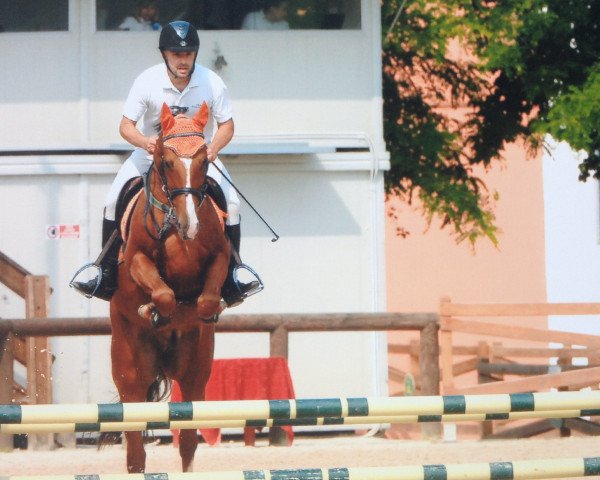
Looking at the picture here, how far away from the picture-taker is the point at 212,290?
7.72 metres

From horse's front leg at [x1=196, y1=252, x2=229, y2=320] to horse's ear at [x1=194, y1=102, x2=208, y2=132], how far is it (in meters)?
0.79

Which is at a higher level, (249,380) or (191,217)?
(191,217)

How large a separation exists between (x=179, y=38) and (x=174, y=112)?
497mm

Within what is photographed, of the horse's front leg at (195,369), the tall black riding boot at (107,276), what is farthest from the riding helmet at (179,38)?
the horse's front leg at (195,369)

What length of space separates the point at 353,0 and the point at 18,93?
3.72m

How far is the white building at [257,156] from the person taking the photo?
13602 mm

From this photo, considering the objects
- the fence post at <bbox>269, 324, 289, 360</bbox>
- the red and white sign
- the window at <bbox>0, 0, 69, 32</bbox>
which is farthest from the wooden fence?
the window at <bbox>0, 0, 69, 32</bbox>

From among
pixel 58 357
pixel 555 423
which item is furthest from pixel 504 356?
pixel 58 357

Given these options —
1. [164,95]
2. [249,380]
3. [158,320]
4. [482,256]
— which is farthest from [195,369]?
[482,256]

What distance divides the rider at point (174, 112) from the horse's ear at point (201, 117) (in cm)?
22

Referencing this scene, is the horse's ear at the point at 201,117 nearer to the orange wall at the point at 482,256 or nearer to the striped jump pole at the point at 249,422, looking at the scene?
the striped jump pole at the point at 249,422

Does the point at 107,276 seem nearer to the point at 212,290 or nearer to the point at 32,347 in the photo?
the point at 212,290

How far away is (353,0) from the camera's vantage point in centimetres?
1406

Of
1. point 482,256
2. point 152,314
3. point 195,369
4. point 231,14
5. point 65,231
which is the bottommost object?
point 195,369
